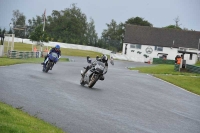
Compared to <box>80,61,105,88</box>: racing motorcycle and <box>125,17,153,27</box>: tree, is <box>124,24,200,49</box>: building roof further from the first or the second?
<box>80,61,105,88</box>: racing motorcycle

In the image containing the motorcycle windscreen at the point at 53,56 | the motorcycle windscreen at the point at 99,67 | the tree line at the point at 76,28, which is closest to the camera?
the motorcycle windscreen at the point at 99,67

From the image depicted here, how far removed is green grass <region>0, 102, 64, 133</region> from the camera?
345 inches

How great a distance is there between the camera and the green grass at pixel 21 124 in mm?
8753

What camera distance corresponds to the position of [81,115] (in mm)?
12633

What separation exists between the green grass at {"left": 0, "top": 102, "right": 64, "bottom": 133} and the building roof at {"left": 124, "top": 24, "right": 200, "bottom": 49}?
332ft

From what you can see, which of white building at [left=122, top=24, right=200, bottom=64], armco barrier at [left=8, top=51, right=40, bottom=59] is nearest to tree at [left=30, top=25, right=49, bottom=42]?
armco barrier at [left=8, top=51, right=40, bottom=59]

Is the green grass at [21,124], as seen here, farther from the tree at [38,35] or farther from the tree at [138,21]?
the tree at [138,21]

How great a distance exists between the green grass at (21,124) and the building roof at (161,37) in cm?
10109

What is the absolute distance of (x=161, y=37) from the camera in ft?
370

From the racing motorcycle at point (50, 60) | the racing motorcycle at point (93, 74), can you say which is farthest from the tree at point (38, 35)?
the racing motorcycle at point (93, 74)

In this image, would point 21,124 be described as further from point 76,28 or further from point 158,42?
point 76,28

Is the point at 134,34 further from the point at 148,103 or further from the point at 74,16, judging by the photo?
the point at 148,103

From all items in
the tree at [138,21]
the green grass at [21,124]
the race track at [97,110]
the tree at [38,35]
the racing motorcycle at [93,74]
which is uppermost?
the tree at [138,21]

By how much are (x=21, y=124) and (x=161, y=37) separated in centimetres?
10440
